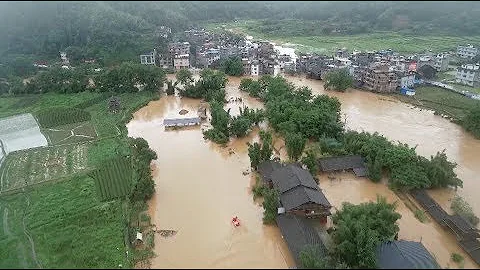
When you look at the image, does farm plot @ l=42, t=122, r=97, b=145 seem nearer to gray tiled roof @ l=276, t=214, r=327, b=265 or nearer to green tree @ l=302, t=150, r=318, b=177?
green tree @ l=302, t=150, r=318, b=177

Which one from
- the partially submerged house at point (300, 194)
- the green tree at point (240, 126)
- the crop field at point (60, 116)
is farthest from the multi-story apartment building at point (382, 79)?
the crop field at point (60, 116)

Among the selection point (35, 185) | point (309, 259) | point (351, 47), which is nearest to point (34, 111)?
point (35, 185)

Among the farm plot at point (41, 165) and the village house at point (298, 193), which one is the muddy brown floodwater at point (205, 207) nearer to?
the village house at point (298, 193)

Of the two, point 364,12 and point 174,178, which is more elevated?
point 364,12

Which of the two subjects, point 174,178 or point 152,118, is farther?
point 152,118

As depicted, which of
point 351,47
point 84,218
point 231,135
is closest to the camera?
point 84,218

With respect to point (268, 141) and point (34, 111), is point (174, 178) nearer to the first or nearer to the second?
point (268, 141)

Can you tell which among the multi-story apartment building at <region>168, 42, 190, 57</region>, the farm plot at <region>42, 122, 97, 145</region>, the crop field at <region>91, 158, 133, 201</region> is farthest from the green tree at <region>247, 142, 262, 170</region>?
the multi-story apartment building at <region>168, 42, 190, 57</region>

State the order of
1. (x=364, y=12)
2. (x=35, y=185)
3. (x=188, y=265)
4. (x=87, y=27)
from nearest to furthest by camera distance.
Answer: (x=188, y=265) < (x=35, y=185) < (x=87, y=27) < (x=364, y=12)
